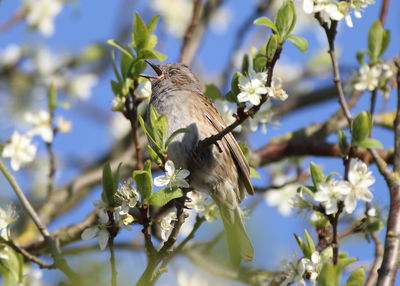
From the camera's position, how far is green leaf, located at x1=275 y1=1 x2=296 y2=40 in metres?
3.21

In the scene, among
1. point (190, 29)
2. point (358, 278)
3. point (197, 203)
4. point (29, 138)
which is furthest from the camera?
point (190, 29)

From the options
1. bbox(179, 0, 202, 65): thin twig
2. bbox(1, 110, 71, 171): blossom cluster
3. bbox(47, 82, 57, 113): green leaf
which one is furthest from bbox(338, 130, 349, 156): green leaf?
bbox(1, 110, 71, 171): blossom cluster

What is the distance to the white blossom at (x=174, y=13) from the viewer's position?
921cm

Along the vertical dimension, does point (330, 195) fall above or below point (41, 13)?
below

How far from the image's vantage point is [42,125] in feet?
16.2

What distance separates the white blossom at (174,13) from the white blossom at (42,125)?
447 cm

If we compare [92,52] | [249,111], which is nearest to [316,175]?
[249,111]

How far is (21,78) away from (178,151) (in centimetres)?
322

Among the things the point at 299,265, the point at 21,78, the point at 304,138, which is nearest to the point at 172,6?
the point at 21,78

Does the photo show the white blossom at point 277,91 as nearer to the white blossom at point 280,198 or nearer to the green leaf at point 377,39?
the green leaf at point 377,39

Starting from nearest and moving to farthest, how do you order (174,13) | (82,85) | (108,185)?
(108,185) → (82,85) → (174,13)

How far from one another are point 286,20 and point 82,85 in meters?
3.94

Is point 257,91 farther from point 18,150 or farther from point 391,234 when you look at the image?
point 18,150

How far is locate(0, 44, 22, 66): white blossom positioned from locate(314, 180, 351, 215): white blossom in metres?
4.52
